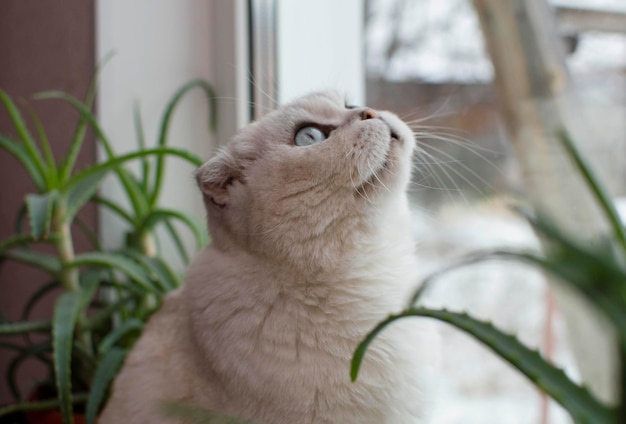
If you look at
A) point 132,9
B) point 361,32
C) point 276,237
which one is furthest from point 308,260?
point 132,9

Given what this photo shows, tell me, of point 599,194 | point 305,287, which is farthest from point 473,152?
point 599,194

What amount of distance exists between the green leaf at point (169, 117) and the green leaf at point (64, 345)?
252 mm

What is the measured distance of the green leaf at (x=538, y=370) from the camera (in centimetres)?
28

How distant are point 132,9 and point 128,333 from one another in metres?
0.64

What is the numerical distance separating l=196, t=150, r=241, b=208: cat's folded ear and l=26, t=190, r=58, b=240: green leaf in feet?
0.83

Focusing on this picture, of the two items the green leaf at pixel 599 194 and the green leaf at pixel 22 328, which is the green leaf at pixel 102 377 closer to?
the green leaf at pixel 22 328

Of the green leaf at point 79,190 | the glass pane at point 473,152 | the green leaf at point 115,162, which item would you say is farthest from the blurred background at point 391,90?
the green leaf at point 79,190

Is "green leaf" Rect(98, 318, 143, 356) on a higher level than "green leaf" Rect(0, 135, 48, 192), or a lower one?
lower

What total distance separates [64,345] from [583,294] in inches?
29.3

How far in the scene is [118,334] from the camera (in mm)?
971

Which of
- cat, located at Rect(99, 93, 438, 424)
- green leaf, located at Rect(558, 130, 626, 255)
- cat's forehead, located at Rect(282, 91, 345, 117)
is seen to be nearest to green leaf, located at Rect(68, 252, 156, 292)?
cat, located at Rect(99, 93, 438, 424)

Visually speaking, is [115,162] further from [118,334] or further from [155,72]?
[155,72]

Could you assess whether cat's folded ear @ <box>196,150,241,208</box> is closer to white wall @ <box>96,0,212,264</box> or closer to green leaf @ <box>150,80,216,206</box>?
green leaf @ <box>150,80,216,206</box>

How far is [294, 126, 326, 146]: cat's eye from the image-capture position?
2.40 feet
